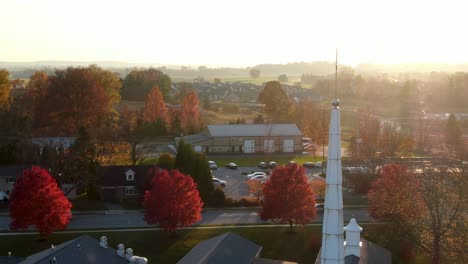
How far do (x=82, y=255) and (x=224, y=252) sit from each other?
706 centimetres

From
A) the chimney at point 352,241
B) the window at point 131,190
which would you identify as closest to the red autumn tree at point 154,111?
the window at point 131,190

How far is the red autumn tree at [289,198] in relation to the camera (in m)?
37.6

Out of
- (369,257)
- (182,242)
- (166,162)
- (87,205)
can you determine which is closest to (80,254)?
(182,242)

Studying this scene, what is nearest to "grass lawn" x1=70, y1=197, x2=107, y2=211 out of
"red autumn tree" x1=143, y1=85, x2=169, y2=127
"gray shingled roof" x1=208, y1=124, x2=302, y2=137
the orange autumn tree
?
the orange autumn tree

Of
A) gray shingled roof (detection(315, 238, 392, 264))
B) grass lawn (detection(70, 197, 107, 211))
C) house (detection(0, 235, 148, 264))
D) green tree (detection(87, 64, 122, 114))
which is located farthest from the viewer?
green tree (detection(87, 64, 122, 114))

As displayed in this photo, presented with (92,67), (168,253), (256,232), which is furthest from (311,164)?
(92,67)

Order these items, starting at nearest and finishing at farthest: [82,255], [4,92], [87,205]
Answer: [82,255], [87,205], [4,92]

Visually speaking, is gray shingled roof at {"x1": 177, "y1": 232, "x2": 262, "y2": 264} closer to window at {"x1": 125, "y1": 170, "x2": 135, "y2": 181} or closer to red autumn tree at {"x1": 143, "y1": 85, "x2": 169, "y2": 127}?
window at {"x1": 125, "y1": 170, "x2": 135, "y2": 181}

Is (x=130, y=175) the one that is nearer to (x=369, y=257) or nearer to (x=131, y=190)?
(x=131, y=190)

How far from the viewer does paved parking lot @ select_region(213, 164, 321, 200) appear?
50094 millimetres

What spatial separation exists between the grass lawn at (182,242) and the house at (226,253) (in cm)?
413

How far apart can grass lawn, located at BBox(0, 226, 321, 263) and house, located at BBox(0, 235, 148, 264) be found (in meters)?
5.96

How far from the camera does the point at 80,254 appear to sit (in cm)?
2667

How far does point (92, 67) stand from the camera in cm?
8119
